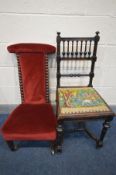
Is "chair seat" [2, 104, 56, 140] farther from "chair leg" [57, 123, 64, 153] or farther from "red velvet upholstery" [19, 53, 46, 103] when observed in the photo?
"red velvet upholstery" [19, 53, 46, 103]

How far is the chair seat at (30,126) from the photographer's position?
1290mm

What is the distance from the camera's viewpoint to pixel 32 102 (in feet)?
5.32

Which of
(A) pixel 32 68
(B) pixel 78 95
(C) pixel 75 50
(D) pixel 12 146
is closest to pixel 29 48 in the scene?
(A) pixel 32 68

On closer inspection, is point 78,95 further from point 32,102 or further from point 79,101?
point 32,102

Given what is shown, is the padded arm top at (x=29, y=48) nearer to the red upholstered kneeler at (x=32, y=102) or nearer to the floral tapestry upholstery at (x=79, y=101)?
the red upholstered kneeler at (x=32, y=102)

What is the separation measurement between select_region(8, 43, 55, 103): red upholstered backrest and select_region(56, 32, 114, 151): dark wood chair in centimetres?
15

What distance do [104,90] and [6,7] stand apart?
1350mm

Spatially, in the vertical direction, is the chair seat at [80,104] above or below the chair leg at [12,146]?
above

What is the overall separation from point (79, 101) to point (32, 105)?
1.52 ft

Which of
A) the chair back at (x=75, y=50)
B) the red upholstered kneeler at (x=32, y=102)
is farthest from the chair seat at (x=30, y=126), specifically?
the chair back at (x=75, y=50)

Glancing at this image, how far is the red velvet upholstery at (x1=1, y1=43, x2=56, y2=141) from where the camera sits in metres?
1.30

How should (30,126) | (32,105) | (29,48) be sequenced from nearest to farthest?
1. (30,126)
2. (29,48)
3. (32,105)

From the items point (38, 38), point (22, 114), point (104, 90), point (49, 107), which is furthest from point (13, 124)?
point (104, 90)

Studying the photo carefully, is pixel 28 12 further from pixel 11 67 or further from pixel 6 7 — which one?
pixel 11 67
